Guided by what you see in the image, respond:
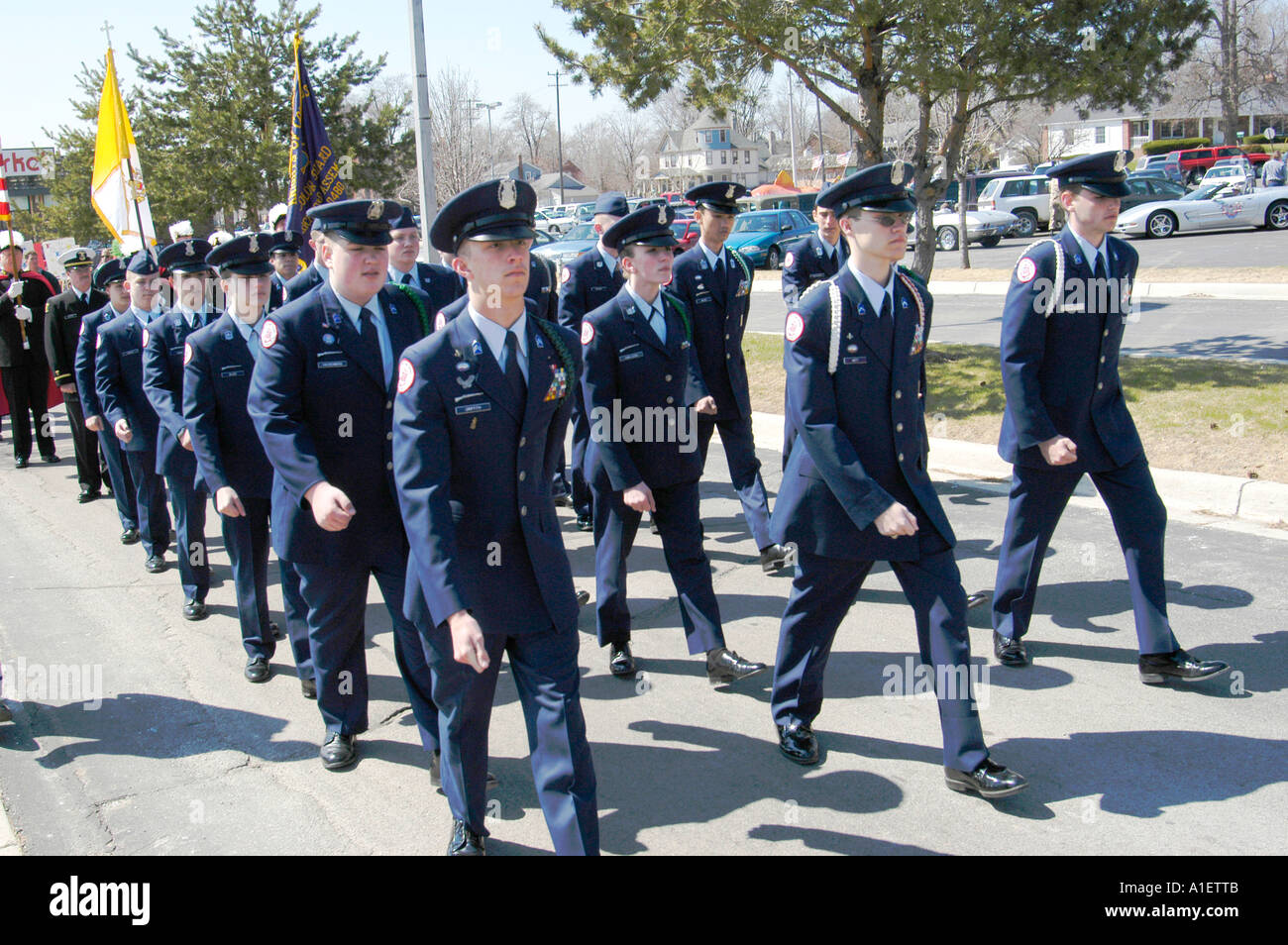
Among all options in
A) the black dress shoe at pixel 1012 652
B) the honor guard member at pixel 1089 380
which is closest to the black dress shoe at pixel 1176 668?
the honor guard member at pixel 1089 380

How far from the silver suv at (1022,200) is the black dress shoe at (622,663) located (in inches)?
1211

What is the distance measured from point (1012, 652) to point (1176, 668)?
0.68 m

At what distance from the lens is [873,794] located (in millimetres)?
3994

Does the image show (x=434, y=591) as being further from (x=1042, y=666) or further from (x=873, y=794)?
(x=1042, y=666)

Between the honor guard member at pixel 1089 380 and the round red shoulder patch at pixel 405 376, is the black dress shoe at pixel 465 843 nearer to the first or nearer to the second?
the round red shoulder patch at pixel 405 376

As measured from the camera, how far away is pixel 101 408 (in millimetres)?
8242

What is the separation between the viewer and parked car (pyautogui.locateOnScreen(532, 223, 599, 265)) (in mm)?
28536

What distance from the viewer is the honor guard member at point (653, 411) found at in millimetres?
4996

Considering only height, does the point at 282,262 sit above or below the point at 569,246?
below

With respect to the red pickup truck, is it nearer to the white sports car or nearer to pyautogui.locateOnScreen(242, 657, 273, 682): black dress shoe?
the white sports car

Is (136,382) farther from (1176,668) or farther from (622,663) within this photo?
(1176,668)

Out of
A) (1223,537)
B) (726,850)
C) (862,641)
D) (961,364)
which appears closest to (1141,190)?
(961,364)

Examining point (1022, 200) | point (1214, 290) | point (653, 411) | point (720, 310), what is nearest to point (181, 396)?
point (653, 411)

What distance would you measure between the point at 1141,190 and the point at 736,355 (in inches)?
1119
